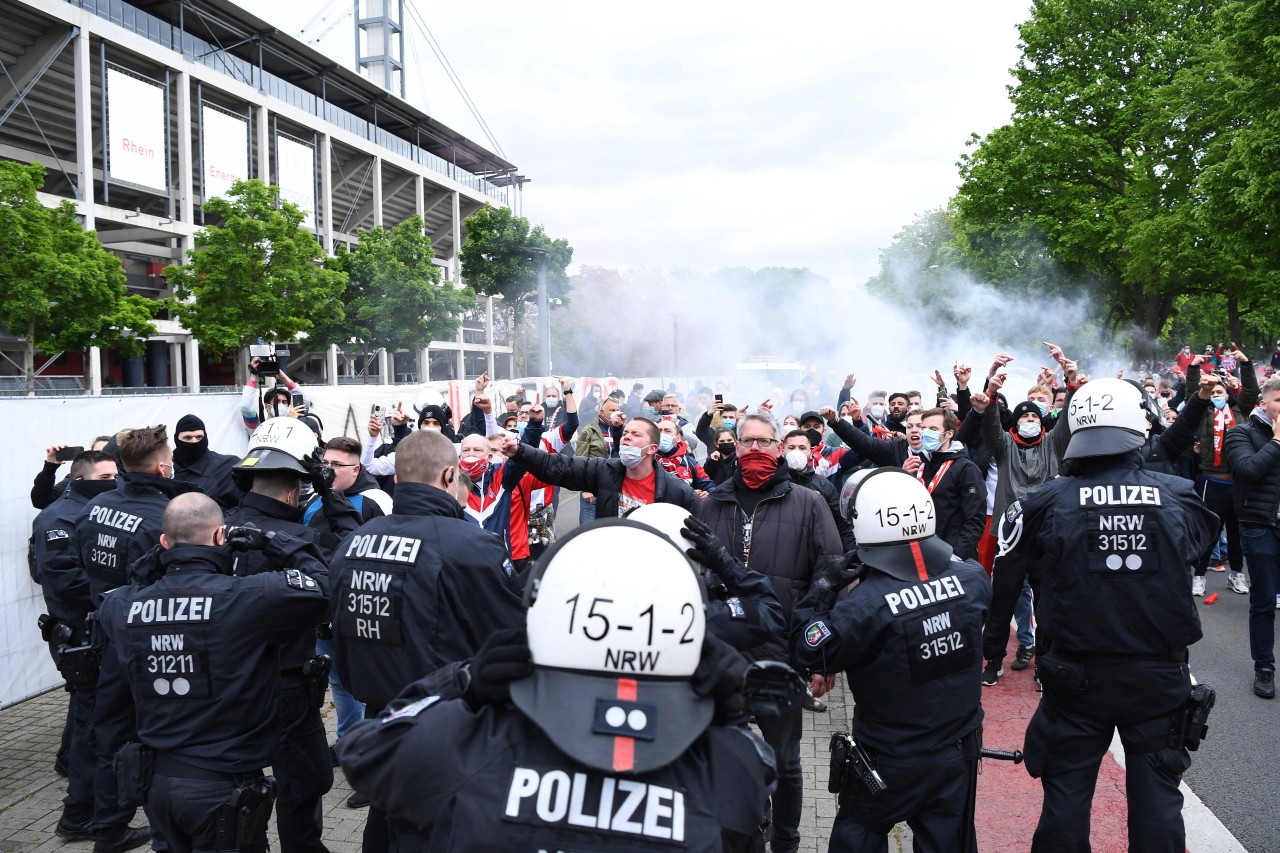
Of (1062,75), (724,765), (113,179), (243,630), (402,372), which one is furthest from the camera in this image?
(402,372)

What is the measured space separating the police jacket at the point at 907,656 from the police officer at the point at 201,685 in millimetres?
2045

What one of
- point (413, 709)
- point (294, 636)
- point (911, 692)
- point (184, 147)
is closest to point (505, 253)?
point (184, 147)

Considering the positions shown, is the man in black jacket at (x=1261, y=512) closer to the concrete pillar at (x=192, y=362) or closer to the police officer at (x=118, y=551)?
the police officer at (x=118, y=551)

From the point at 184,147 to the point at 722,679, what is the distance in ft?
133

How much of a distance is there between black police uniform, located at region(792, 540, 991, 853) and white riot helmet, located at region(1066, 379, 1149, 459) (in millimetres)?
1092

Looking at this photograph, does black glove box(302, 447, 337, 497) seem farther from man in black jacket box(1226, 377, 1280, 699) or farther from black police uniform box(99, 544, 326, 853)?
man in black jacket box(1226, 377, 1280, 699)

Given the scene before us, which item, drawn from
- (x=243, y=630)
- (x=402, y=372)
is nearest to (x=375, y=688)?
(x=243, y=630)

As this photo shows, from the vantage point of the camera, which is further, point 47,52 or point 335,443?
point 47,52

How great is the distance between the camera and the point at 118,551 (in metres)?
4.31

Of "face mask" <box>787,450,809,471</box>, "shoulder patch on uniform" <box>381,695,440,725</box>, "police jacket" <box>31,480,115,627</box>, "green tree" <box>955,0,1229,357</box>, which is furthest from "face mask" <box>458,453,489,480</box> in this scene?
"green tree" <box>955,0,1229,357</box>

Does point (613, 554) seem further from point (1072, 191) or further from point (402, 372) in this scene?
point (402, 372)

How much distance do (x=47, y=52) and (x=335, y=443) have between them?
110 feet

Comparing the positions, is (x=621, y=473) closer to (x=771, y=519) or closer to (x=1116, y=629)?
(x=771, y=519)

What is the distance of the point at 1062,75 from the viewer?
28109 mm
